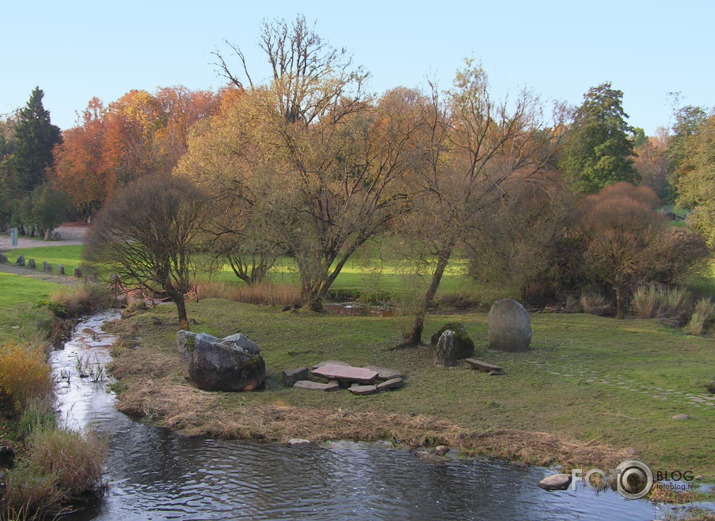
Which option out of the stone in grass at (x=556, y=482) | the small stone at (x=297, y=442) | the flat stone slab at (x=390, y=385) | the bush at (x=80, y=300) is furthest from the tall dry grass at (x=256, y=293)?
the stone in grass at (x=556, y=482)

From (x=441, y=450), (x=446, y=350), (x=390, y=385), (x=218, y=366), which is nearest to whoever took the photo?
(x=441, y=450)

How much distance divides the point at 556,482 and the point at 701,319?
52.3ft

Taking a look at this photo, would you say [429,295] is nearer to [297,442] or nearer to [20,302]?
[297,442]

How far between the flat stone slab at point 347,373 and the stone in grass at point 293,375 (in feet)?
0.83

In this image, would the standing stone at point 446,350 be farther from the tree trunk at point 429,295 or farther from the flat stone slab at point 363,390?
the flat stone slab at point 363,390

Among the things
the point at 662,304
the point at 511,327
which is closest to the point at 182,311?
the point at 511,327

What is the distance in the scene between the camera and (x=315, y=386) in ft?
49.2

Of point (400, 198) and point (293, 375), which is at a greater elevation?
point (400, 198)

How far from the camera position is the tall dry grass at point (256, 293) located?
2861 centimetres

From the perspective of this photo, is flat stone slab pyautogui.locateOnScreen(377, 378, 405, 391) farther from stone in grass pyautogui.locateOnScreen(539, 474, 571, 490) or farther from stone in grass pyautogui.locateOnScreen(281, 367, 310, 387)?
stone in grass pyautogui.locateOnScreen(539, 474, 571, 490)

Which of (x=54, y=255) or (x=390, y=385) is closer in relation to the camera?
(x=390, y=385)

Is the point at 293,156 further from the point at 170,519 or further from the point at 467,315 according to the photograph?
the point at 170,519

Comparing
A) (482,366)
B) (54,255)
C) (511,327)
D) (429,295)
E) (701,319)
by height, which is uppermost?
(54,255)

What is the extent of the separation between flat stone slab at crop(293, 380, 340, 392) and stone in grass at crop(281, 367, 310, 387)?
13 centimetres
